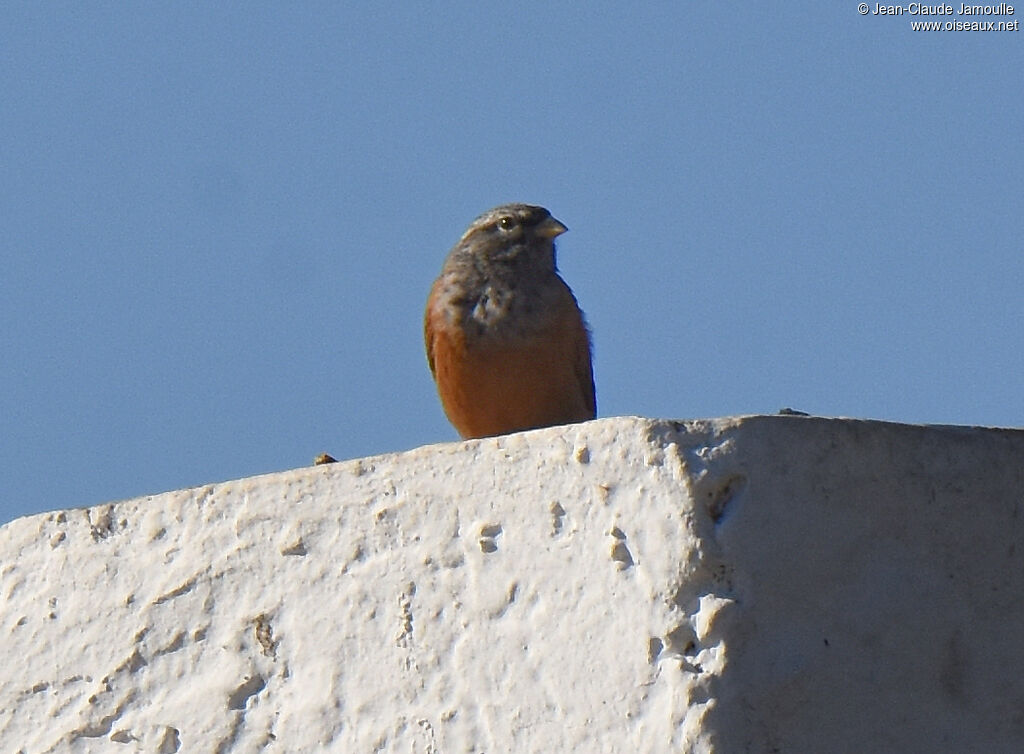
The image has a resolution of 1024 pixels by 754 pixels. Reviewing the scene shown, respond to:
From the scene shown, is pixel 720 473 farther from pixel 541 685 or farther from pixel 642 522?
pixel 541 685

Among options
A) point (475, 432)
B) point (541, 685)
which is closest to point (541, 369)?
point (475, 432)

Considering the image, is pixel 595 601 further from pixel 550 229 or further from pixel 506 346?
pixel 550 229

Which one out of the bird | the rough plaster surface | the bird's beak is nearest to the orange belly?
the bird

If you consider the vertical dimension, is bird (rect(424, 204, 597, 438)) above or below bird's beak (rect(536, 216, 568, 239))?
below

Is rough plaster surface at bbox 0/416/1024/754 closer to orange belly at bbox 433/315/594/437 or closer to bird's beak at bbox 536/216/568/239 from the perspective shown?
orange belly at bbox 433/315/594/437

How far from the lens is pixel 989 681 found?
123 inches

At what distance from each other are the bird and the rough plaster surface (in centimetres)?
320

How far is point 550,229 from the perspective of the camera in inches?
308

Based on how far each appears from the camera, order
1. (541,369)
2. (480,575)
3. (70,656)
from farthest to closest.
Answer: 1. (541,369)
2. (70,656)
3. (480,575)

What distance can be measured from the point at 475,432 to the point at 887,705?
4.11 metres

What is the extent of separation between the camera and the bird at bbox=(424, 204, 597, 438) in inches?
267

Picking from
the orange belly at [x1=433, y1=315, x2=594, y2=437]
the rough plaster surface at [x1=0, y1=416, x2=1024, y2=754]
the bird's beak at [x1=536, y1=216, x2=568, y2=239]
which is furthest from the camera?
the bird's beak at [x1=536, y1=216, x2=568, y2=239]

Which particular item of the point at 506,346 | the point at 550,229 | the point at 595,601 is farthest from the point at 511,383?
the point at 595,601

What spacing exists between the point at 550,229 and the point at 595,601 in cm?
492
